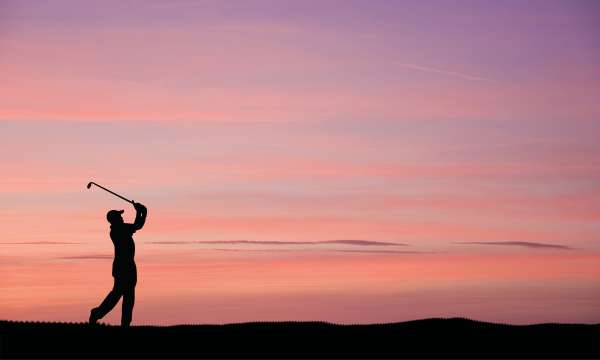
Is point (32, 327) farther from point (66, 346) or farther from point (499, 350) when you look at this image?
point (499, 350)

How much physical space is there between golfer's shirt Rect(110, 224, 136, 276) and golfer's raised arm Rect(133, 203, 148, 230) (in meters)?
0.11

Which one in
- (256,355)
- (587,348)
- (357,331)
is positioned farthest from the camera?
(357,331)

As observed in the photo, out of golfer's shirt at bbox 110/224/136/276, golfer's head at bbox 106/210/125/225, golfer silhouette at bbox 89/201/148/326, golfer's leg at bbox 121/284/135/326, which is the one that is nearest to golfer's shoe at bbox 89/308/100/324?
golfer silhouette at bbox 89/201/148/326

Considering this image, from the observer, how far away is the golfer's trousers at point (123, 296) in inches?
889

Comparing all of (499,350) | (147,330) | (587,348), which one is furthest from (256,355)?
(587,348)

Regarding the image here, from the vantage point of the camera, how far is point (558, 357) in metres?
19.6

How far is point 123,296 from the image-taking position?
74.5 ft

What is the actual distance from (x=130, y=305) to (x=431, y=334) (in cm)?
614

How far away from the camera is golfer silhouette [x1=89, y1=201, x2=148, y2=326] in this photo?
74.1ft

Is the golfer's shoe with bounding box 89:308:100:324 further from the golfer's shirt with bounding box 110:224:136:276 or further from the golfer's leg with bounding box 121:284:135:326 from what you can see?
the golfer's shirt with bounding box 110:224:136:276

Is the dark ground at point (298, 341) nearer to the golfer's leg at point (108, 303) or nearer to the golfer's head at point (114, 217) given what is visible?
the golfer's leg at point (108, 303)

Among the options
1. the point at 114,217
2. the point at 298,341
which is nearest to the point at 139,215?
the point at 114,217

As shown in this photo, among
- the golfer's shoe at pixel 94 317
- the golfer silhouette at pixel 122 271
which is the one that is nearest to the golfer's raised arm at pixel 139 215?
the golfer silhouette at pixel 122 271

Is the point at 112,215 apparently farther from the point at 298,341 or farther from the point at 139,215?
the point at 298,341
